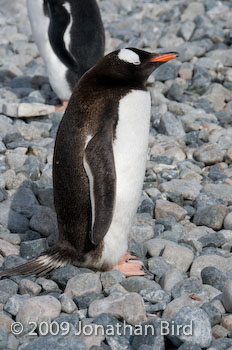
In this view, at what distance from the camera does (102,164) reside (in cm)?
376

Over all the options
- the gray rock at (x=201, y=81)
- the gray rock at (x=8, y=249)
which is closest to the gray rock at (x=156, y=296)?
the gray rock at (x=8, y=249)

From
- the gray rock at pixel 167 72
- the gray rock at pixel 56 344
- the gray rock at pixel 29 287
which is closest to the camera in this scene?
the gray rock at pixel 56 344

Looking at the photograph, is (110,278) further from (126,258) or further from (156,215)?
(156,215)

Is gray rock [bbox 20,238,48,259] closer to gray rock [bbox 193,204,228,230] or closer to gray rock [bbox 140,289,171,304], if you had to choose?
gray rock [bbox 140,289,171,304]

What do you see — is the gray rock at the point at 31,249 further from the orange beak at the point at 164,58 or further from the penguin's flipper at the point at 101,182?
the orange beak at the point at 164,58

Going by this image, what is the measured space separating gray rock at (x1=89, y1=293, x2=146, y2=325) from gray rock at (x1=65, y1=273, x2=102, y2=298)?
192 millimetres

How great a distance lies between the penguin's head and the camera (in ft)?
13.1

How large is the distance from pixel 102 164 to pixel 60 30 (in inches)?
157

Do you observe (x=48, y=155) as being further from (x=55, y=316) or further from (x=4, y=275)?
(x=55, y=316)

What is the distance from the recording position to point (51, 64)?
752 centimetres

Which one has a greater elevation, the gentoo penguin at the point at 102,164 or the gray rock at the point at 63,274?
the gentoo penguin at the point at 102,164

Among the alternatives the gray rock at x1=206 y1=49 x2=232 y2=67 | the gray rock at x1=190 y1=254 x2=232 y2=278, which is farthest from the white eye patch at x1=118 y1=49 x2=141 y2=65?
the gray rock at x1=206 y1=49 x2=232 y2=67

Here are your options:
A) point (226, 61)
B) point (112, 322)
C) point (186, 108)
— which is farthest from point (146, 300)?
point (226, 61)

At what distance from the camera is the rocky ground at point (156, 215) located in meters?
3.30
